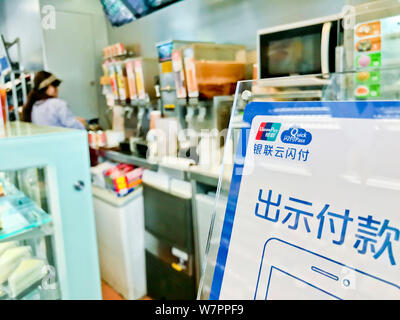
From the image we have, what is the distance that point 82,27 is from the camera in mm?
2984

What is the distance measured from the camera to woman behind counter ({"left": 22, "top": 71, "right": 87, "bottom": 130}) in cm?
282

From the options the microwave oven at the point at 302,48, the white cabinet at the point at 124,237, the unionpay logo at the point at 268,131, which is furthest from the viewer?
the white cabinet at the point at 124,237

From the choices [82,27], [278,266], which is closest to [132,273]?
[82,27]

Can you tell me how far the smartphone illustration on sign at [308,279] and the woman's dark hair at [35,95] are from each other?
2650 millimetres

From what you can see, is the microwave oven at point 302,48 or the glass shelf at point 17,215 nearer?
the glass shelf at point 17,215

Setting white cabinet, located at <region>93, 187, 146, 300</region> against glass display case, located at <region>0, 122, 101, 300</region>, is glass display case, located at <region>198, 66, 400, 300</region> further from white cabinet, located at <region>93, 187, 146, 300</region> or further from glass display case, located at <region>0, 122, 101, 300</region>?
white cabinet, located at <region>93, 187, 146, 300</region>

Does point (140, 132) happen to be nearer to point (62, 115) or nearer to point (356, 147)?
point (62, 115)

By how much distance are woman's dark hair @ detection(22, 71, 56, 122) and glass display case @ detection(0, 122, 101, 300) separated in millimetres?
1636

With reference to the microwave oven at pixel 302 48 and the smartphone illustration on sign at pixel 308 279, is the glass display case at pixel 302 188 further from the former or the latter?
the microwave oven at pixel 302 48

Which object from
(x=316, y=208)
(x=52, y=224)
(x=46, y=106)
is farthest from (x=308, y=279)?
(x=46, y=106)

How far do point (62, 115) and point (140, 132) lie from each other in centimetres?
66

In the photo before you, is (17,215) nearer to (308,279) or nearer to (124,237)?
(308,279)

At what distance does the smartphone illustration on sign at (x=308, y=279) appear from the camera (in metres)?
0.48

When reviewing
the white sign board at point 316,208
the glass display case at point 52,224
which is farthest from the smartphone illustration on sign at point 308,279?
the glass display case at point 52,224
